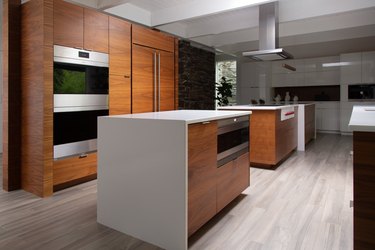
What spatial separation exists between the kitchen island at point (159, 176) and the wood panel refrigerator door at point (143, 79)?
175cm

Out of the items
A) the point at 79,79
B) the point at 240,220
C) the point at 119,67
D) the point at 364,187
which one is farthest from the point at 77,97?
the point at 364,187

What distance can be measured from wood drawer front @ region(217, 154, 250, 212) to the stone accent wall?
10.7ft

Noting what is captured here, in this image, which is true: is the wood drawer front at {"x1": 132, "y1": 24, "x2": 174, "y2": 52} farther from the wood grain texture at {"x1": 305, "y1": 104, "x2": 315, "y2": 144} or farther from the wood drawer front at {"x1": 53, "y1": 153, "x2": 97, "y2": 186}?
the wood grain texture at {"x1": 305, "y1": 104, "x2": 315, "y2": 144}

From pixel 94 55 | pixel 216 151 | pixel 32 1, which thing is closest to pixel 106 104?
pixel 94 55

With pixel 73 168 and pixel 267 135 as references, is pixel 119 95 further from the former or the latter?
pixel 267 135

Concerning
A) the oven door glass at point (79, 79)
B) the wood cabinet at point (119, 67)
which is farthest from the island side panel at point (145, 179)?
the wood cabinet at point (119, 67)

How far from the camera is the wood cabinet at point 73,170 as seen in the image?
9.66 ft

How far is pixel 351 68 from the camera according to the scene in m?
7.57

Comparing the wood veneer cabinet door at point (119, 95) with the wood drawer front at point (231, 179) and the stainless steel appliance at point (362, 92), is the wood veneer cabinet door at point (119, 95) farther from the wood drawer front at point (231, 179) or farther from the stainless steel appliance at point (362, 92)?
the stainless steel appliance at point (362, 92)

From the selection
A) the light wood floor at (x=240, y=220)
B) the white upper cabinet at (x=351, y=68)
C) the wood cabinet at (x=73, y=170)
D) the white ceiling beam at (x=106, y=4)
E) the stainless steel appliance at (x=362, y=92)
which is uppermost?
the white ceiling beam at (x=106, y=4)

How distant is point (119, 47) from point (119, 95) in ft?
1.99

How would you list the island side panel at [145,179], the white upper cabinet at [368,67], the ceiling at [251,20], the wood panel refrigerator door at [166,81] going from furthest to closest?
the white upper cabinet at [368,67] → the ceiling at [251,20] → the wood panel refrigerator door at [166,81] → the island side panel at [145,179]

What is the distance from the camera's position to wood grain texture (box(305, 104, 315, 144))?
5.86m

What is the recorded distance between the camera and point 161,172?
71.1 inches
